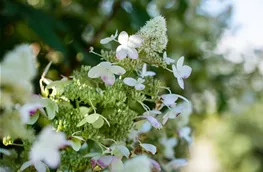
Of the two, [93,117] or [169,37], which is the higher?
[169,37]

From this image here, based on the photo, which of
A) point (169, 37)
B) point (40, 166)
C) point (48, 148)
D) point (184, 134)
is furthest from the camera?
point (169, 37)

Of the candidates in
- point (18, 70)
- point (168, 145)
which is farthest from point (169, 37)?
point (18, 70)

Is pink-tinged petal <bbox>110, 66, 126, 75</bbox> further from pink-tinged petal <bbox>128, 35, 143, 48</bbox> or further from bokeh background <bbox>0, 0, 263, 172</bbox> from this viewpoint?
bokeh background <bbox>0, 0, 263, 172</bbox>

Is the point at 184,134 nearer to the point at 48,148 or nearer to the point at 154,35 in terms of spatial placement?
the point at 154,35

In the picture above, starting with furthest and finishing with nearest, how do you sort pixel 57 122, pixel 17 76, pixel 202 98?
pixel 202 98 < pixel 57 122 < pixel 17 76

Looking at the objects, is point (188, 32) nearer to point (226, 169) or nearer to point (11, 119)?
point (11, 119)

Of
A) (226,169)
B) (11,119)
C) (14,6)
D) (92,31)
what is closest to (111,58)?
(11,119)

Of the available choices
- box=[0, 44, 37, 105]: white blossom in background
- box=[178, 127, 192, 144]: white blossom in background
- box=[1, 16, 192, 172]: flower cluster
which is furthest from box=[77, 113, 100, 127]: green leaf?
box=[178, 127, 192, 144]: white blossom in background
